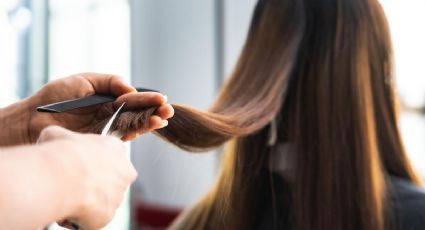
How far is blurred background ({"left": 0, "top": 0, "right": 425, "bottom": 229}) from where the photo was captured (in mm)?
1888

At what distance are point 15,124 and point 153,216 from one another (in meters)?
1.54

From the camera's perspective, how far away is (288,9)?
3.27ft

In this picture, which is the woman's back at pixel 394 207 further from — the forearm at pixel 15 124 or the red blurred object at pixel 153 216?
the red blurred object at pixel 153 216

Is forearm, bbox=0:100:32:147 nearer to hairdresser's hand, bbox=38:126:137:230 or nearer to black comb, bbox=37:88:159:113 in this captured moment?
black comb, bbox=37:88:159:113

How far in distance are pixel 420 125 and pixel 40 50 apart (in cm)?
145

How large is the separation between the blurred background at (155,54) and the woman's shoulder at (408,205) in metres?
1.00

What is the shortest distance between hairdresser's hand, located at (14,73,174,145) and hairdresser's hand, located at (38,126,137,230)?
0.59 feet

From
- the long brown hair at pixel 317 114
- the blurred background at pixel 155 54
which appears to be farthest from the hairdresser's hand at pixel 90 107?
the blurred background at pixel 155 54

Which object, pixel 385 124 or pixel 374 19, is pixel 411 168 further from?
pixel 374 19

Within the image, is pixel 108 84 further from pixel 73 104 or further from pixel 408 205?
pixel 408 205

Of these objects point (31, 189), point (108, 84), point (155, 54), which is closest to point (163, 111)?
point (108, 84)

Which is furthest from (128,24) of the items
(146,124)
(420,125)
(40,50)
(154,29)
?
(146,124)

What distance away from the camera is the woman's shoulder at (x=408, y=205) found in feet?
2.83

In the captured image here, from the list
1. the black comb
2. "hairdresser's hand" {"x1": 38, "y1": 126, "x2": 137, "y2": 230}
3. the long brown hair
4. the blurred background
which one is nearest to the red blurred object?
the blurred background
